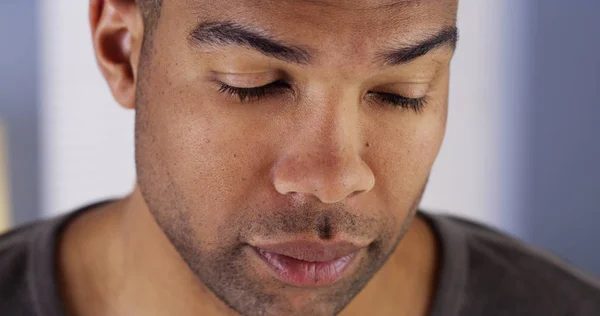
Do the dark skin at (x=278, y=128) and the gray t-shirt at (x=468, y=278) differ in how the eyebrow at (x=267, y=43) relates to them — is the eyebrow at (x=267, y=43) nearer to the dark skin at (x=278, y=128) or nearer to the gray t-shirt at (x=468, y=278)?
the dark skin at (x=278, y=128)

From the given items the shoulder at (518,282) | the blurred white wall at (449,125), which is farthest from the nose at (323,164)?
the blurred white wall at (449,125)

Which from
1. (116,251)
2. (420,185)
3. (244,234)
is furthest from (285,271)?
(116,251)

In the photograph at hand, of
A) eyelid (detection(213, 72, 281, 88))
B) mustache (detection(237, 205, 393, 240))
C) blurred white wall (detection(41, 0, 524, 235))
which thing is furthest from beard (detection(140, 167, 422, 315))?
blurred white wall (detection(41, 0, 524, 235))

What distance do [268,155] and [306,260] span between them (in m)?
0.12

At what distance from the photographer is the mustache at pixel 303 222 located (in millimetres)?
785

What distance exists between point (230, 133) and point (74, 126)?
1371 mm

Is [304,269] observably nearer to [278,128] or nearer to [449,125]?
[278,128]

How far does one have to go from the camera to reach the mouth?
0.81m

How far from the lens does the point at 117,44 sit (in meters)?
0.94

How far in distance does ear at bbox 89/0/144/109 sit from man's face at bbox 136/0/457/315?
2.5 inches

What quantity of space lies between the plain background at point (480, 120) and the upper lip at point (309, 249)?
4.26ft

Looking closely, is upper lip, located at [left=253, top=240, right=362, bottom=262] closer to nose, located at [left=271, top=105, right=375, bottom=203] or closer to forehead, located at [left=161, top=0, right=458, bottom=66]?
nose, located at [left=271, top=105, right=375, bottom=203]

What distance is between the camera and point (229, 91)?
30.9 inches

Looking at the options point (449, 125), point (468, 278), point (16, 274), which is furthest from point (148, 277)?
point (449, 125)
